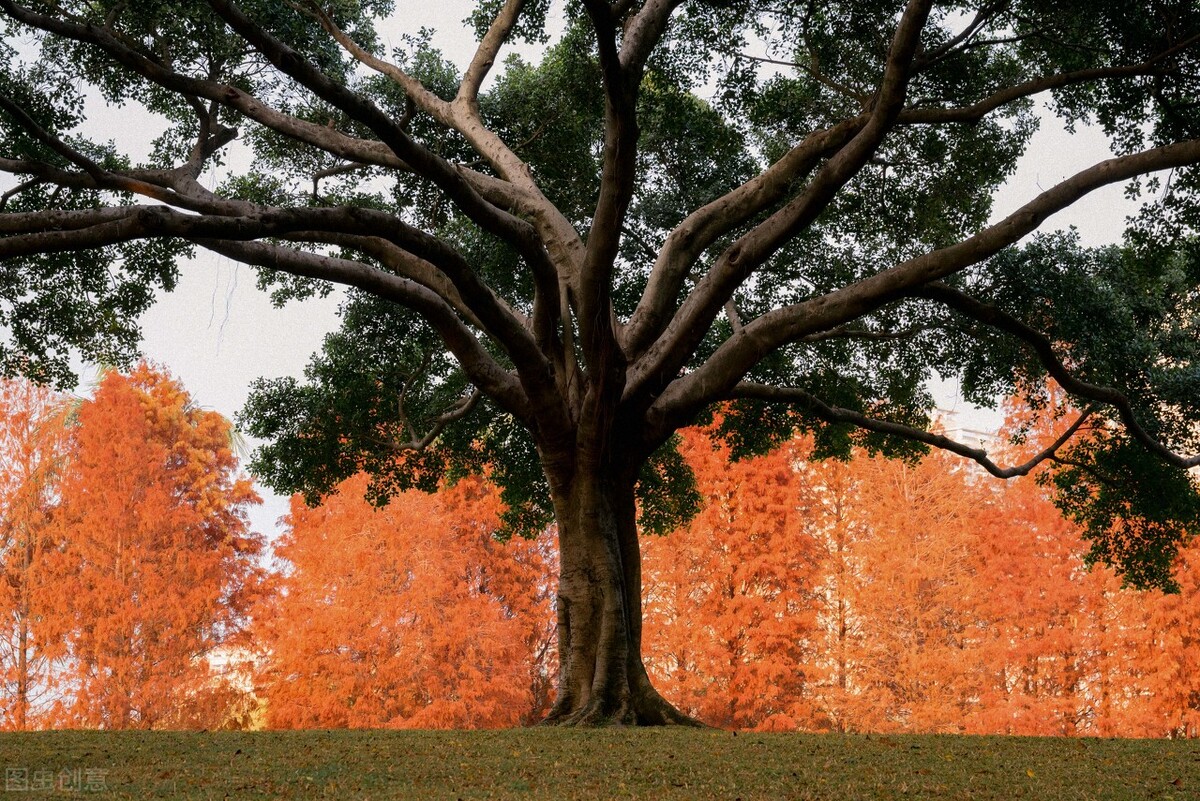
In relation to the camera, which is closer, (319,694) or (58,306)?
(58,306)

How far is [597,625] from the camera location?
10234 mm

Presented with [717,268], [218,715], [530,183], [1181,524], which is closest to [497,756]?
[717,268]

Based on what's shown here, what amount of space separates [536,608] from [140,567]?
9.82 meters

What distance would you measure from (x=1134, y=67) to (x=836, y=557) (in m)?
14.4

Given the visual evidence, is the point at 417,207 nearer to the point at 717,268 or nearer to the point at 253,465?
the point at 253,465

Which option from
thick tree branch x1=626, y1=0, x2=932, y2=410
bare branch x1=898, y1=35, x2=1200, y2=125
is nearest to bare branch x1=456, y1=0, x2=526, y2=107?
thick tree branch x1=626, y1=0, x2=932, y2=410

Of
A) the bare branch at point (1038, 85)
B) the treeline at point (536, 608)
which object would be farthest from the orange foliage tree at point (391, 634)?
the bare branch at point (1038, 85)

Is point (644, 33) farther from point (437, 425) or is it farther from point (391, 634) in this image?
point (391, 634)

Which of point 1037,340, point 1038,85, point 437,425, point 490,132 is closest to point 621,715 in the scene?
point 437,425

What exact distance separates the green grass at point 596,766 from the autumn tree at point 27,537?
15.7 meters

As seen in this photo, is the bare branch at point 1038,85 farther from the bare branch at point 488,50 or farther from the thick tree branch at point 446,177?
the bare branch at point 488,50

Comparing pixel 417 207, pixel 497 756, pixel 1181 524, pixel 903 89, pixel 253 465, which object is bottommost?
pixel 497 756

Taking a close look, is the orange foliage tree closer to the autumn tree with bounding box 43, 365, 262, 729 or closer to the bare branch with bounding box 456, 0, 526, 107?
the autumn tree with bounding box 43, 365, 262, 729

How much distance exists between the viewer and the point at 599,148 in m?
14.8
